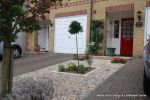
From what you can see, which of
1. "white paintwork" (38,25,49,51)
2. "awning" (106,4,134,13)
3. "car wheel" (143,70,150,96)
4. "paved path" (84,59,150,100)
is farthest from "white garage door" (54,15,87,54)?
"car wheel" (143,70,150,96)

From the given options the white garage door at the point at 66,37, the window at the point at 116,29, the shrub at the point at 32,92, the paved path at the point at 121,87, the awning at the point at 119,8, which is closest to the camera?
the shrub at the point at 32,92

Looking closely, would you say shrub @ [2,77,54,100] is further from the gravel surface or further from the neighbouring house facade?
the neighbouring house facade

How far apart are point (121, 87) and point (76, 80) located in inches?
68.0

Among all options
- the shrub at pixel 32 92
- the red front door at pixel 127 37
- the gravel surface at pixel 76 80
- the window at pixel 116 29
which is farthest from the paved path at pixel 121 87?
the window at pixel 116 29

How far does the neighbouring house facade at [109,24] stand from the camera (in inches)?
582

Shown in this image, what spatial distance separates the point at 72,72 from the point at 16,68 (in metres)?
2.95

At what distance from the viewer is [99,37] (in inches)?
644

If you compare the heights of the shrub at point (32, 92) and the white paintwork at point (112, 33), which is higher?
the white paintwork at point (112, 33)

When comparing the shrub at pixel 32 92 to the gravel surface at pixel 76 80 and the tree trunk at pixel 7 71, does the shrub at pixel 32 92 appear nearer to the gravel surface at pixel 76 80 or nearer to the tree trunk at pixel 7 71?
the tree trunk at pixel 7 71

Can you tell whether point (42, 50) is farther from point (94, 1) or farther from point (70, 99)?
point (70, 99)

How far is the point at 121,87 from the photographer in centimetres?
817

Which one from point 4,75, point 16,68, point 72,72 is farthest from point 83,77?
point 4,75

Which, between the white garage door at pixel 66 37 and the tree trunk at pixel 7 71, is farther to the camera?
the white garage door at pixel 66 37

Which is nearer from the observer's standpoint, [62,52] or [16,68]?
[16,68]
